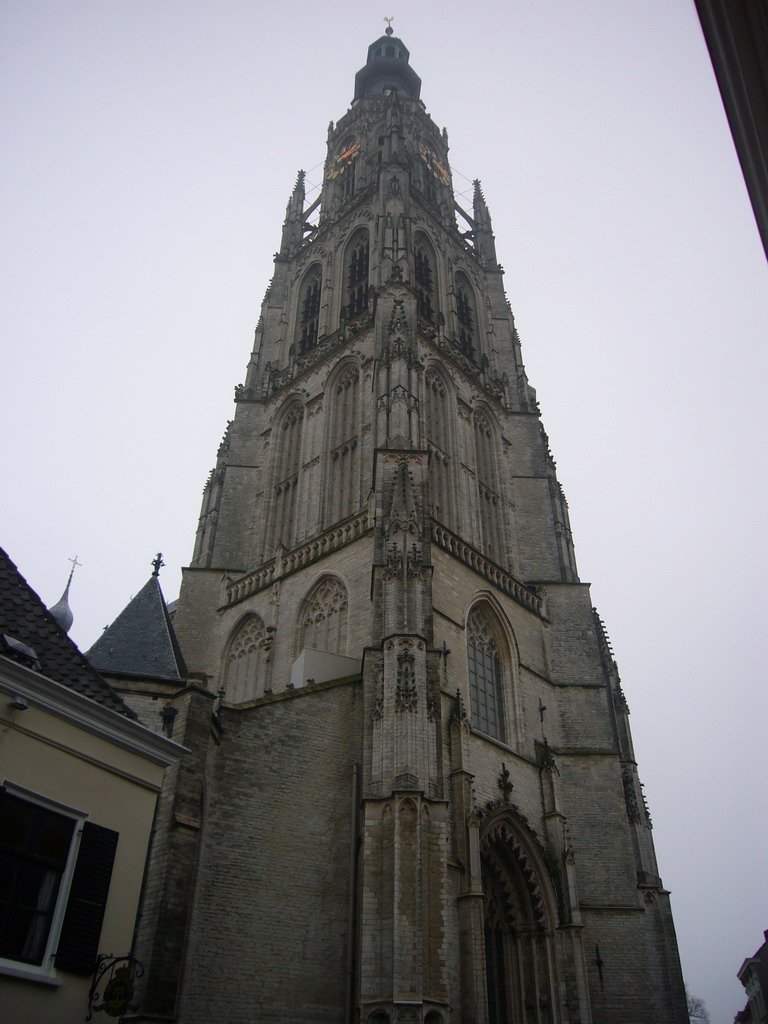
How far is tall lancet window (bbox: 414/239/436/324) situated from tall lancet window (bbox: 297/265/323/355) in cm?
409

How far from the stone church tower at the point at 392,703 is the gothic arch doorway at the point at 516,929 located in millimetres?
52

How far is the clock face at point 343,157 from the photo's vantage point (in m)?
38.8

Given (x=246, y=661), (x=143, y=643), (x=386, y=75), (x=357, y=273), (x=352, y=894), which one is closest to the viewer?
(x=352, y=894)

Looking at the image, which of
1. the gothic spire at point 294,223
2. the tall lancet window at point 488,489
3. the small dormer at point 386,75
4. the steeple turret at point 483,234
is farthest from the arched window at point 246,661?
the small dormer at point 386,75

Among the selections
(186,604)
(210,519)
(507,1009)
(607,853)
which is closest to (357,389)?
(210,519)

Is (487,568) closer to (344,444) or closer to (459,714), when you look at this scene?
(459,714)

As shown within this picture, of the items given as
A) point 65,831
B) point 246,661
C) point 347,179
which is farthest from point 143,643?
point 347,179

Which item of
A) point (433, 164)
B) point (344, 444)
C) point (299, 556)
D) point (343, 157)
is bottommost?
point (299, 556)

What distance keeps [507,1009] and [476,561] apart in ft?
34.8

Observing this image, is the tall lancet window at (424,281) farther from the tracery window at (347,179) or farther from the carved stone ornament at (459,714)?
the carved stone ornament at (459,714)

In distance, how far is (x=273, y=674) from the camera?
2189 cm

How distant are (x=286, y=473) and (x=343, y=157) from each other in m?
19.6

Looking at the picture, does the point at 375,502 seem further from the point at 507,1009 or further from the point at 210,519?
the point at 507,1009

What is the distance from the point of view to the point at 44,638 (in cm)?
1012
